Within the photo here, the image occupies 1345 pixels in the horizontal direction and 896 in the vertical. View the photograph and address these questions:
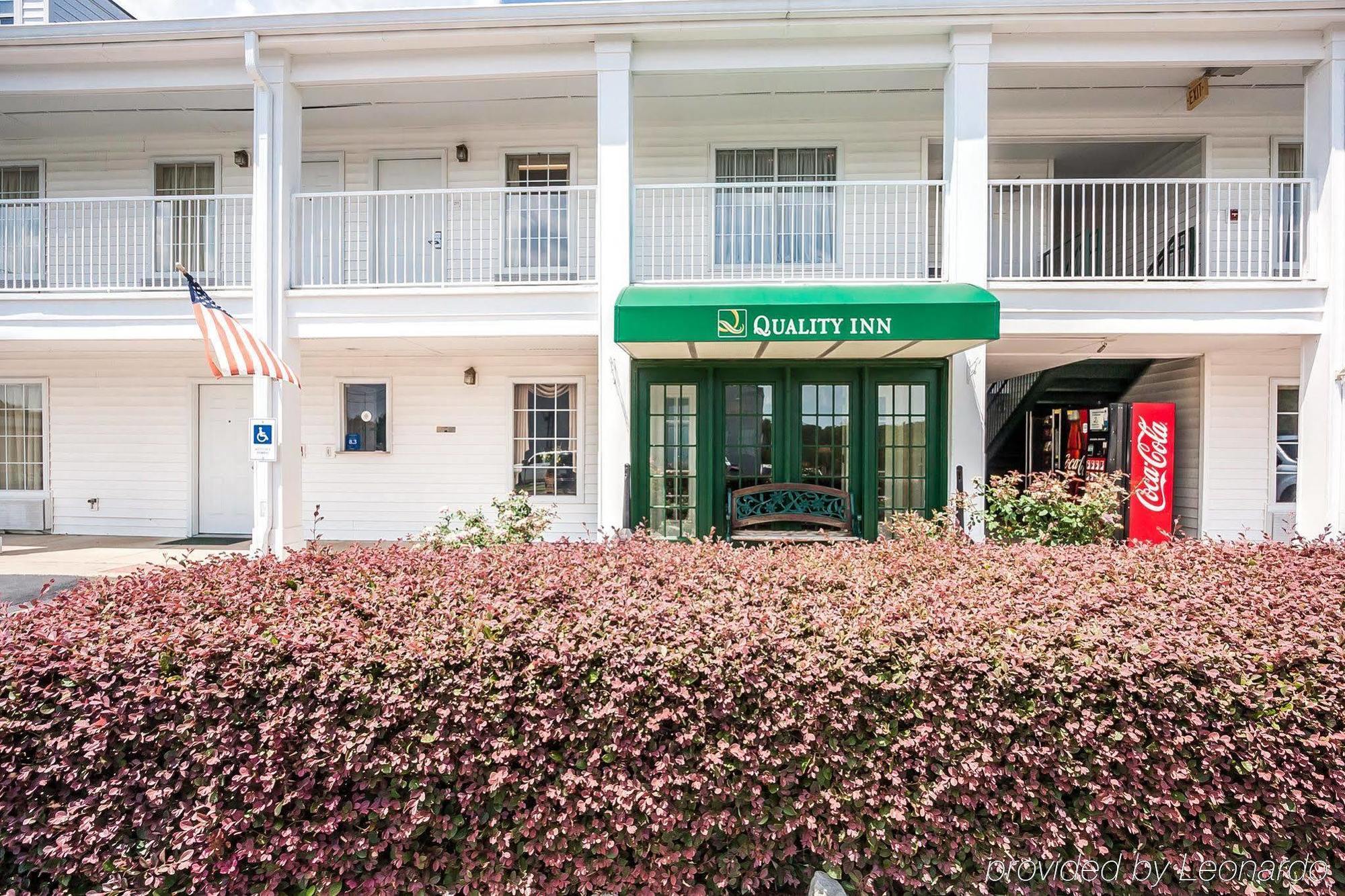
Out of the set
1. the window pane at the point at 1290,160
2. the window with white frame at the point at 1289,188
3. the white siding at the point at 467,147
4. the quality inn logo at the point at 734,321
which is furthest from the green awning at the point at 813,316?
the window pane at the point at 1290,160

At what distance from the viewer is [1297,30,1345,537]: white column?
7344mm

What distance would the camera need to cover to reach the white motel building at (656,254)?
24.4ft

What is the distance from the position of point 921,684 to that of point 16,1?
1828 centimetres

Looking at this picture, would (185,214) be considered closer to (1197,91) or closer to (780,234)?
(780,234)

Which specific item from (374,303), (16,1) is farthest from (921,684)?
(16,1)

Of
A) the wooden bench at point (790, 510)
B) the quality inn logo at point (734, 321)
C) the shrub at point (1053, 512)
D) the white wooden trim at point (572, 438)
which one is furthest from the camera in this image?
the white wooden trim at point (572, 438)

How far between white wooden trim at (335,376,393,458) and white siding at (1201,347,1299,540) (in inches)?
490

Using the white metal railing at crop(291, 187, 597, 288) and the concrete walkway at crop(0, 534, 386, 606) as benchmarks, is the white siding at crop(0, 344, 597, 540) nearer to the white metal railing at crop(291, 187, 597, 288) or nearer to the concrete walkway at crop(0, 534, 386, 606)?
the concrete walkway at crop(0, 534, 386, 606)

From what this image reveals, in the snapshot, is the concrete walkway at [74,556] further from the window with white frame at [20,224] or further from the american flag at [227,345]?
the window with white frame at [20,224]

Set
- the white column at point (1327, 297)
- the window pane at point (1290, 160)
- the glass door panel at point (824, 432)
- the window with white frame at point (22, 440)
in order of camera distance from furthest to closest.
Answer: the window with white frame at point (22, 440), the window pane at point (1290, 160), the glass door panel at point (824, 432), the white column at point (1327, 297)

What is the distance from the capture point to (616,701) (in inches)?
98.7

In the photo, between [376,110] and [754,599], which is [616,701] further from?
[376,110]

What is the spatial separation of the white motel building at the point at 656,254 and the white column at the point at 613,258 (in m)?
0.04

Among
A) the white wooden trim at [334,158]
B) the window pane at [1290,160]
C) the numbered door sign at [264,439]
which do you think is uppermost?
the white wooden trim at [334,158]
